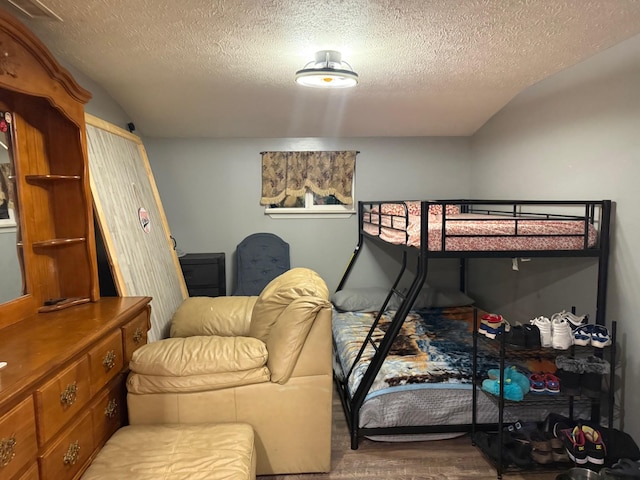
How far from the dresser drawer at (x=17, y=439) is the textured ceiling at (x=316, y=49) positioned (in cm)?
161

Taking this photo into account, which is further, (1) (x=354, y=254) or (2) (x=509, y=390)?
(1) (x=354, y=254)

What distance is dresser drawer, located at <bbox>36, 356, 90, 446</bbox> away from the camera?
134 centimetres

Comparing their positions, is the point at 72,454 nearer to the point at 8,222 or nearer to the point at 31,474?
the point at 31,474

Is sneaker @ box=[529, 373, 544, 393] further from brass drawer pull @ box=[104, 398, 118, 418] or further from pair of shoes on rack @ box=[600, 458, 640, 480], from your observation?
brass drawer pull @ box=[104, 398, 118, 418]

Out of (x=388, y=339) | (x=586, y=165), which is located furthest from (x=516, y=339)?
(x=586, y=165)

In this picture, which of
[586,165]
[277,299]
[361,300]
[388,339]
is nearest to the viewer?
[277,299]

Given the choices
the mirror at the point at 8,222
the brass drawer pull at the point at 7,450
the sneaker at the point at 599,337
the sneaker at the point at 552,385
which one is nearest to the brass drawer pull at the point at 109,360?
the mirror at the point at 8,222

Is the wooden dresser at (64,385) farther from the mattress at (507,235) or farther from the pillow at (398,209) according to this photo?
the pillow at (398,209)

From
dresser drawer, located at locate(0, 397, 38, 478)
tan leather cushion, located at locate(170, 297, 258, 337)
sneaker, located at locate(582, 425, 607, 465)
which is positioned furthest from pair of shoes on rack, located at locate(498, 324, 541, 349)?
dresser drawer, located at locate(0, 397, 38, 478)

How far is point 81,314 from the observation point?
6.33 feet

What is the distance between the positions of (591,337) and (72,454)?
234 centimetres

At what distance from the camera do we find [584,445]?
7.30 ft

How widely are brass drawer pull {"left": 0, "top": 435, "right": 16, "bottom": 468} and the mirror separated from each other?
78 centimetres

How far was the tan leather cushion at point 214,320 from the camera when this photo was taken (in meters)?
2.77
